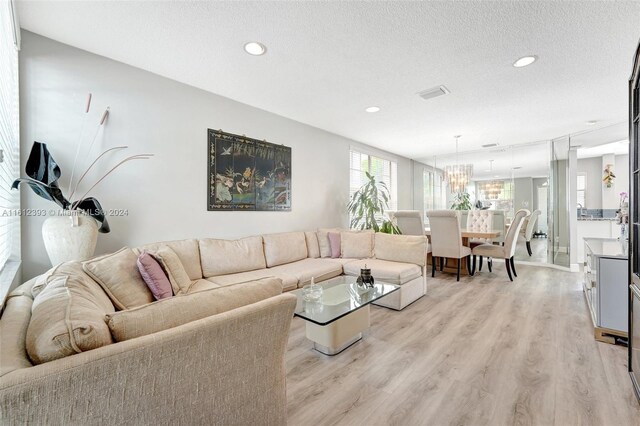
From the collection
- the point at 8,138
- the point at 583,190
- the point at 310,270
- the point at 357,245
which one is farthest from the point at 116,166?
the point at 583,190

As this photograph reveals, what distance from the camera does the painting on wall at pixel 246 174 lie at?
324 cm

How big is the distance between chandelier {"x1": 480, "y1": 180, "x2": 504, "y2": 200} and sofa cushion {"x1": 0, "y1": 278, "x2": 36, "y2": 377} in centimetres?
745

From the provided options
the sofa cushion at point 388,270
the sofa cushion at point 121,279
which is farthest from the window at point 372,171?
the sofa cushion at point 121,279

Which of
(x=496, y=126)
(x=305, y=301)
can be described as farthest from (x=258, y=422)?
(x=496, y=126)

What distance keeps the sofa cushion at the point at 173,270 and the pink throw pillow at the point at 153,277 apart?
0.08 meters

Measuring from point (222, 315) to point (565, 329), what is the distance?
10.7ft

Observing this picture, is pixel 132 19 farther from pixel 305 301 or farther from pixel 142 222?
pixel 305 301

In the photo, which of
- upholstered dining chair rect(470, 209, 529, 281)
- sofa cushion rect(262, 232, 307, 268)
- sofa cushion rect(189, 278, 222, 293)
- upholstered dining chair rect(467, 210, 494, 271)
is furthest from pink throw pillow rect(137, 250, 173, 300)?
upholstered dining chair rect(467, 210, 494, 271)

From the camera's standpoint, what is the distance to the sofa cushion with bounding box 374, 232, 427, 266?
3520mm

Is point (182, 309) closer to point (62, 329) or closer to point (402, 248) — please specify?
point (62, 329)

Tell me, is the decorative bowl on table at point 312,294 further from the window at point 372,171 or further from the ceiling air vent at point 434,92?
the window at point 372,171

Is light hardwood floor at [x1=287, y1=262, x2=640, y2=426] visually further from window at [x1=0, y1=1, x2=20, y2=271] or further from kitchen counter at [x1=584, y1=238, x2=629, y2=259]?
window at [x1=0, y1=1, x2=20, y2=271]

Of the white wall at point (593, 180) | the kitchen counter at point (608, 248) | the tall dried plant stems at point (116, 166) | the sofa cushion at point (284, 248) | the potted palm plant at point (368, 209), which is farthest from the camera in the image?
the white wall at point (593, 180)

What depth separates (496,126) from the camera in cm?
443
